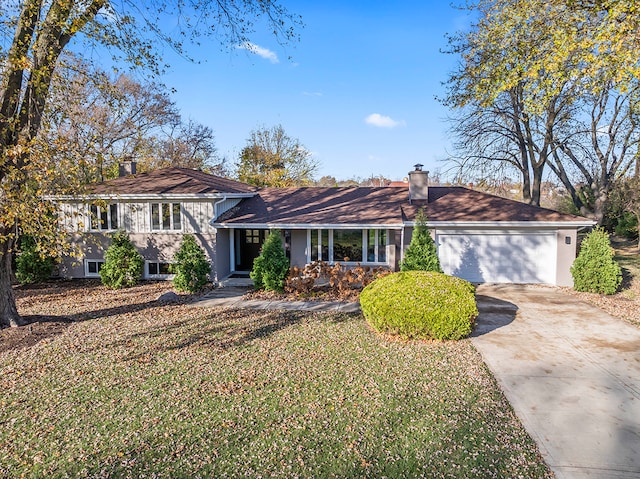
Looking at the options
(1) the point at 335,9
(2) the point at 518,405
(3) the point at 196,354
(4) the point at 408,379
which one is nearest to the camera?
(2) the point at 518,405

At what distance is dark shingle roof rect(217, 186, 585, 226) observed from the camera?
552 inches

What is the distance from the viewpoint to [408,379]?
245 inches

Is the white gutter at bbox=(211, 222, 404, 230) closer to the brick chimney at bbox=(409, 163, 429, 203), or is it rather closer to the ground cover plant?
A: the brick chimney at bbox=(409, 163, 429, 203)

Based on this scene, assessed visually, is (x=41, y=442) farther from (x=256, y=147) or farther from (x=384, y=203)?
(x=256, y=147)

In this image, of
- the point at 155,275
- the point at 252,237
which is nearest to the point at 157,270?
the point at 155,275

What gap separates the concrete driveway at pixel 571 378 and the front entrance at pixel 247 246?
868cm

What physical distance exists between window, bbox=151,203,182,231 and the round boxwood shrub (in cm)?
897

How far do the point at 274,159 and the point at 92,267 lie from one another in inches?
737

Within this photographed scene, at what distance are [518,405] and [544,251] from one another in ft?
33.5

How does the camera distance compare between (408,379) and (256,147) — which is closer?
(408,379)

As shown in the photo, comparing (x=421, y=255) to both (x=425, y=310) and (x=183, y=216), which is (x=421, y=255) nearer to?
(x=425, y=310)

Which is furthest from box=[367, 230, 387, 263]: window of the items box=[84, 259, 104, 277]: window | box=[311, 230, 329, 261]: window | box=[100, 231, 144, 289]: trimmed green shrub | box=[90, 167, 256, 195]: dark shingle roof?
box=[84, 259, 104, 277]: window

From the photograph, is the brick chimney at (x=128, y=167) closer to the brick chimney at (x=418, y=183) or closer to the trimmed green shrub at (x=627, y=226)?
the brick chimney at (x=418, y=183)

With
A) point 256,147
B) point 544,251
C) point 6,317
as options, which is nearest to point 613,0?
point 544,251
